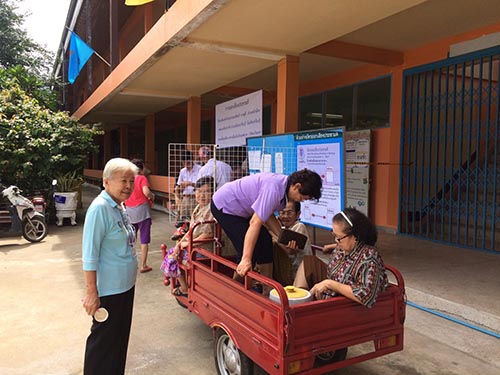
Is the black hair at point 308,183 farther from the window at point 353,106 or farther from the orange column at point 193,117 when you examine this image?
the orange column at point 193,117

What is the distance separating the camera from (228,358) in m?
2.66

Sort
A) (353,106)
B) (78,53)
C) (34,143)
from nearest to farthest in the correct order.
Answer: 1. (353,106)
2. (34,143)
3. (78,53)

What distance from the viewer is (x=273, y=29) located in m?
4.80

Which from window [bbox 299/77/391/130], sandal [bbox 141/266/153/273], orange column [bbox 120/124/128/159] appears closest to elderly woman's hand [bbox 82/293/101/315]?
sandal [bbox 141/266/153/273]

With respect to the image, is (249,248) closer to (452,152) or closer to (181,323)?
(181,323)

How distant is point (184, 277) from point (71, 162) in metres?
6.99

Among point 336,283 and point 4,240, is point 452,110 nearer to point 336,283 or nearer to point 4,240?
point 336,283

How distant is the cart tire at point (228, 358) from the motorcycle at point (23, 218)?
19.3 ft

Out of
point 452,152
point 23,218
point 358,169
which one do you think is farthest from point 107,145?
point 452,152

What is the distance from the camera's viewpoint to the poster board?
15.0 ft

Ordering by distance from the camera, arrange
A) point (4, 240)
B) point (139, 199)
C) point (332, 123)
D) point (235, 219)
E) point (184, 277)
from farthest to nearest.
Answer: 1. point (332, 123)
2. point (4, 240)
3. point (139, 199)
4. point (184, 277)
5. point (235, 219)

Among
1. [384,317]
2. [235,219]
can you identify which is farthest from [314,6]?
[384,317]

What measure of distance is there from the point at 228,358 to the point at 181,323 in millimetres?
1198

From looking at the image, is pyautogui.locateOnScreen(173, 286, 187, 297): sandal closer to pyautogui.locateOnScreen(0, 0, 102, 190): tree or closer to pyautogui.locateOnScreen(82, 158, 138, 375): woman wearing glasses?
pyautogui.locateOnScreen(82, 158, 138, 375): woman wearing glasses
